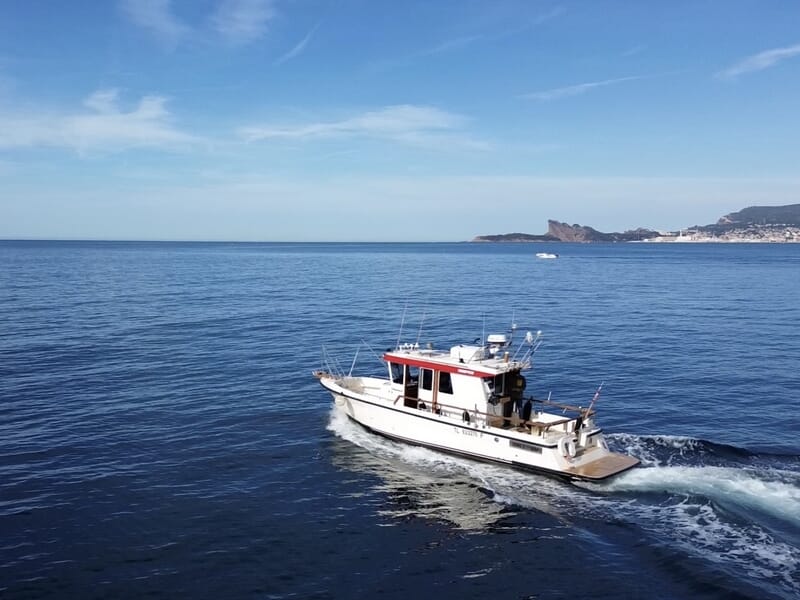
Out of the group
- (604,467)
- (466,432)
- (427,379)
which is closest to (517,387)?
(466,432)

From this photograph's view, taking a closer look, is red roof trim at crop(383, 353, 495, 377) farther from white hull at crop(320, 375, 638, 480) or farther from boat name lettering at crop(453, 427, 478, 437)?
boat name lettering at crop(453, 427, 478, 437)

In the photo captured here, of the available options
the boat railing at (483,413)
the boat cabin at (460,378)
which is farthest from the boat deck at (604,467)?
the boat cabin at (460,378)

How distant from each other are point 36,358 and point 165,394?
12.5 m

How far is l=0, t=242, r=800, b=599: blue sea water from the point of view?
15891 millimetres

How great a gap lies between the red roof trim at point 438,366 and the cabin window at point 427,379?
0.31 meters

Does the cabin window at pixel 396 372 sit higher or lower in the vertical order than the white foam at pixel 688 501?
higher

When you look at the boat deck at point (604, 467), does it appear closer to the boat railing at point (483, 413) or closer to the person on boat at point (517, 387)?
the boat railing at point (483, 413)

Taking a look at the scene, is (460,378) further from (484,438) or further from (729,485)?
(729,485)

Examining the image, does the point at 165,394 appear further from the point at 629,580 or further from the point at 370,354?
the point at 629,580

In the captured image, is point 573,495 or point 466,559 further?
point 573,495

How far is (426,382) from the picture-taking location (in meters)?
25.7

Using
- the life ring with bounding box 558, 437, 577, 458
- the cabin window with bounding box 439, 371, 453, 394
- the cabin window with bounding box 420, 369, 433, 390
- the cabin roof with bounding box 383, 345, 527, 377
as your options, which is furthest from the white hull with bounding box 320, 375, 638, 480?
the cabin roof with bounding box 383, 345, 527, 377

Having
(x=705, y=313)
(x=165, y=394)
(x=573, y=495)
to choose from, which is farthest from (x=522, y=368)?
(x=705, y=313)

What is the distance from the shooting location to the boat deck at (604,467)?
21.2m
